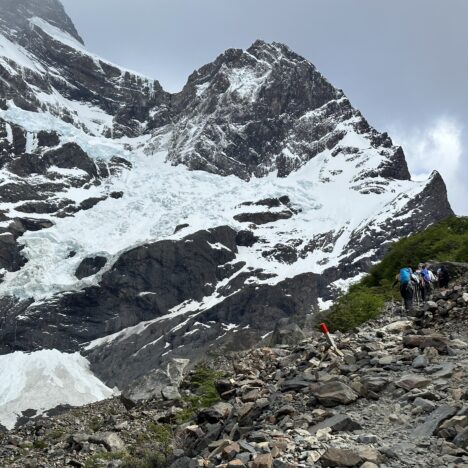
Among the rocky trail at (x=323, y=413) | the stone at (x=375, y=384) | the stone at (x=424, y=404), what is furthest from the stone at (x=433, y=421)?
the stone at (x=375, y=384)

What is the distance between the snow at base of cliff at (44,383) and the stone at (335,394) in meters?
131

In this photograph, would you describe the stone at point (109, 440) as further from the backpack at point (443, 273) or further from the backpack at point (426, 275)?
the backpack at point (443, 273)

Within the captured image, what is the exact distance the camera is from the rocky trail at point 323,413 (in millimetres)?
8281

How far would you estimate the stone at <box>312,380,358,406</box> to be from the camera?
1019 centimetres

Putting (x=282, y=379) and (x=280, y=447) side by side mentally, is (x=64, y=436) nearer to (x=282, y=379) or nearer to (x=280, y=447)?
(x=282, y=379)

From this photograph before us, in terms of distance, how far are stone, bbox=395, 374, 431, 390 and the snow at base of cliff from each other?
Result: 5190 inches

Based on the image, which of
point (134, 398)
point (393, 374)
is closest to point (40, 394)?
point (134, 398)

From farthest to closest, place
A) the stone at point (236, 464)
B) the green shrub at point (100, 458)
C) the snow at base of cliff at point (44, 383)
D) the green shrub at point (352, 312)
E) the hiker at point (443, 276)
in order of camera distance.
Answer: the snow at base of cliff at point (44, 383) < the hiker at point (443, 276) < the green shrub at point (352, 312) < the green shrub at point (100, 458) < the stone at point (236, 464)

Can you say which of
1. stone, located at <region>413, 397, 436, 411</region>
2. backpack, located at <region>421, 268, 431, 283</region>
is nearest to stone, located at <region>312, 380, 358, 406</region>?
stone, located at <region>413, 397, 436, 411</region>

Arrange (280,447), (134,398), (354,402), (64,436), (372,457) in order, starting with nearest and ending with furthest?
(372,457) → (280,447) → (354,402) → (64,436) → (134,398)

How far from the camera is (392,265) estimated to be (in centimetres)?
2856

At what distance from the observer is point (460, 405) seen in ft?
29.0

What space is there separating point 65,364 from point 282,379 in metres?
178

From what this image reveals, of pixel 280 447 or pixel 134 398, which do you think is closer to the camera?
pixel 280 447
